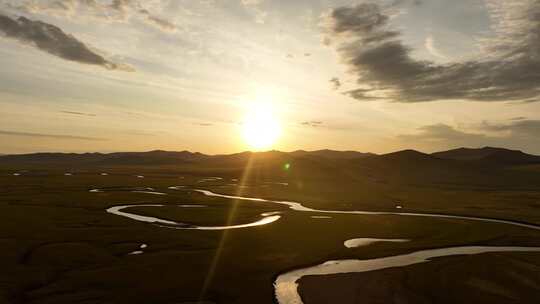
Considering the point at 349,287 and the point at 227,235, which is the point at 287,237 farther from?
the point at 349,287

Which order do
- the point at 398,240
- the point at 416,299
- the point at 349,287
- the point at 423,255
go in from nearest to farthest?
the point at 416,299
the point at 349,287
the point at 423,255
the point at 398,240

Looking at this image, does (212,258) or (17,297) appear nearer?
(17,297)

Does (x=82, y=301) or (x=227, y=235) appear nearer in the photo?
(x=82, y=301)

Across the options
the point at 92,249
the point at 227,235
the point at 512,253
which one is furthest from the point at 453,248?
the point at 92,249

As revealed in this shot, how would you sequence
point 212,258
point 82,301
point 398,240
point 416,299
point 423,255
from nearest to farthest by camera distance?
1. point 82,301
2. point 416,299
3. point 212,258
4. point 423,255
5. point 398,240

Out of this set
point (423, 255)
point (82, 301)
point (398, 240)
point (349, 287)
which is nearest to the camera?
point (82, 301)

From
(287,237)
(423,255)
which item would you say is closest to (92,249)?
(287,237)

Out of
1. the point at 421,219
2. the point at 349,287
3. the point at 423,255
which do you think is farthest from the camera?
the point at 421,219

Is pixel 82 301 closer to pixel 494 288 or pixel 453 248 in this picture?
pixel 494 288

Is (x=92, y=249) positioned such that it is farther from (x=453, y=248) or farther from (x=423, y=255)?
(x=453, y=248)
